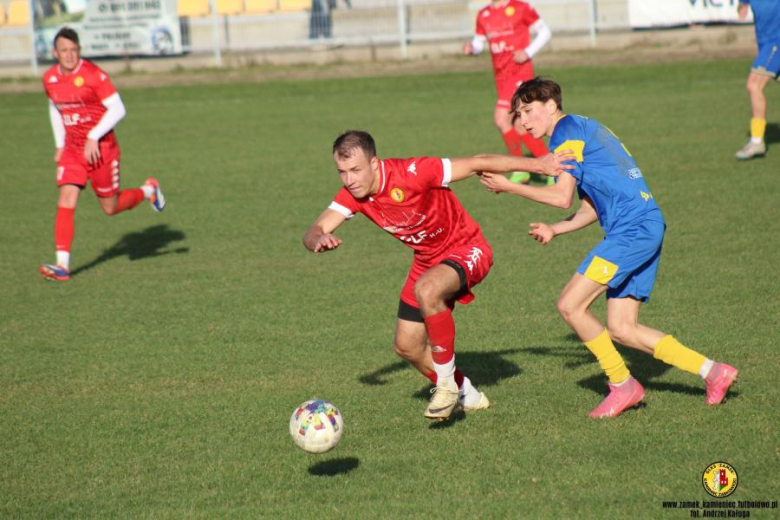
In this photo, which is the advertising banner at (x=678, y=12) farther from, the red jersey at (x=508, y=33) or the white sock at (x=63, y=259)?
the white sock at (x=63, y=259)

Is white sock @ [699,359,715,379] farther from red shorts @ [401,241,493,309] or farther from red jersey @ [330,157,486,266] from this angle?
red jersey @ [330,157,486,266]

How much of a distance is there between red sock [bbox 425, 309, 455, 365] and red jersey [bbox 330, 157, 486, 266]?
0.53m

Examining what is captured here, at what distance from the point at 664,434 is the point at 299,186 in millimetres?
9207

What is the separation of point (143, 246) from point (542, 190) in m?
7.11

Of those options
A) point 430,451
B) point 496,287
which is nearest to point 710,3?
point 496,287

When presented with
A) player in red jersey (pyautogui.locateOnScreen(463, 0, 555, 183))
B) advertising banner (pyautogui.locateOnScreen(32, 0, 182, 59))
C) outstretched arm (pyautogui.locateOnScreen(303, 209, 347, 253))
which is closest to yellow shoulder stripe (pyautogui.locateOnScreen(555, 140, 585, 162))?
outstretched arm (pyautogui.locateOnScreen(303, 209, 347, 253))

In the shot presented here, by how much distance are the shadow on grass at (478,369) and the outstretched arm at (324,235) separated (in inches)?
55.5

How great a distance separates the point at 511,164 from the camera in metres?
5.90

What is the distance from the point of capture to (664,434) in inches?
229

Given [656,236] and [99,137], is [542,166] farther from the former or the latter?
[99,137]

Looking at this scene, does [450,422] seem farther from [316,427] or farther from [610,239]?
[610,239]

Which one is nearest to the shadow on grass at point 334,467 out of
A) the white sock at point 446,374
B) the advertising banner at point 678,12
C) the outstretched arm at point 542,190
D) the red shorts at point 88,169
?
the white sock at point 446,374

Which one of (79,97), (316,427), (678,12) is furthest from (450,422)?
(678,12)

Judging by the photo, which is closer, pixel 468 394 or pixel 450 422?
pixel 450 422
